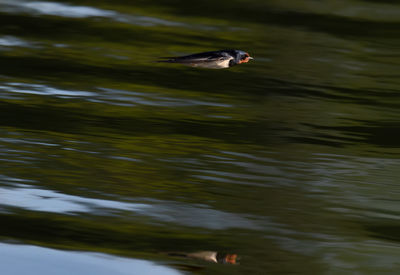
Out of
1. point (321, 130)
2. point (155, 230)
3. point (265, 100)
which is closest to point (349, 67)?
point (265, 100)

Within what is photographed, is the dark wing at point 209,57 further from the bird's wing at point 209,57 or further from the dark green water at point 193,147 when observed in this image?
the dark green water at point 193,147

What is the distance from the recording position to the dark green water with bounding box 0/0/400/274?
2951 mm

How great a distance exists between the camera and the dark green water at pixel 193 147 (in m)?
2.95

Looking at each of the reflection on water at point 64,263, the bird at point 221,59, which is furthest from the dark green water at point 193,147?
the bird at point 221,59

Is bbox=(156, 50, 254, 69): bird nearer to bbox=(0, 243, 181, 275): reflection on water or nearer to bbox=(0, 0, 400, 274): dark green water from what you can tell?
bbox=(0, 0, 400, 274): dark green water

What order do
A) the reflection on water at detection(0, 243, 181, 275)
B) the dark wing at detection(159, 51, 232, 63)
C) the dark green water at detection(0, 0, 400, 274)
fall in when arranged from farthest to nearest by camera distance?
1. the dark wing at detection(159, 51, 232, 63)
2. the dark green water at detection(0, 0, 400, 274)
3. the reflection on water at detection(0, 243, 181, 275)

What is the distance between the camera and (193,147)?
3971mm

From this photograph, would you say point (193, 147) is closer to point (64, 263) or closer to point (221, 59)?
point (221, 59)

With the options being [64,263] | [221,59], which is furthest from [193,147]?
[64,263]

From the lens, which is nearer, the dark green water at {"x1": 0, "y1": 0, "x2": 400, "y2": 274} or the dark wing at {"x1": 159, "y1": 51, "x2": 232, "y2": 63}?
the dark green water at {"x1": 0, "y1": 0, "x2": 400, "y2": 274}

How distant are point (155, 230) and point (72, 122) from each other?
4.26 feet

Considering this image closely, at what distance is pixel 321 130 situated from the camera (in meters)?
4.36

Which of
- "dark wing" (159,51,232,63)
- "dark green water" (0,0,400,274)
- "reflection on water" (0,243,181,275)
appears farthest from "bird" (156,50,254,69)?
"reflection on water" (0,243,181,275)

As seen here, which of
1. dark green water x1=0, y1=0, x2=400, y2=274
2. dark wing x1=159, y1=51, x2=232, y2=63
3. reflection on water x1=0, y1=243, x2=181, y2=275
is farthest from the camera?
dark wing x1=159, y1=51, x2=232, y2=63
